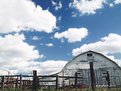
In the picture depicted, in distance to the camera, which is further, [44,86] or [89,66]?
[89,66]

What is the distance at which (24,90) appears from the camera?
65.5 ft

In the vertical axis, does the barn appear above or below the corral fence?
above

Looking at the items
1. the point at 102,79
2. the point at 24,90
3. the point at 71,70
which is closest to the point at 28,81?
the point at 24,90

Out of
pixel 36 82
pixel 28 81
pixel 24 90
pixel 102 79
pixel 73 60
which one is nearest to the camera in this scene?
pixel 36 82

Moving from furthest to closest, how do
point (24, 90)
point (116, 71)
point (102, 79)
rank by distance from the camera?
point (116, 71), point (102, 79), point (24, 90)

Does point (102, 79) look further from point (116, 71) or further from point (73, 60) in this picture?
point (73, 60)

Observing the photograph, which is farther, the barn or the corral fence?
the barn

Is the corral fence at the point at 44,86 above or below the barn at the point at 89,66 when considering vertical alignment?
below

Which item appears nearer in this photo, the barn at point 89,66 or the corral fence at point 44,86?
the corral fence at point 44,86

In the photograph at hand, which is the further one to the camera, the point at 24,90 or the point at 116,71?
the point at 116,71

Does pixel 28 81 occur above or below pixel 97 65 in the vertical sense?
below

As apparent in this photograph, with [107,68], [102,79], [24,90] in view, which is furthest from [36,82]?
[107,68]

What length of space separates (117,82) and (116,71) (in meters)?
2.76

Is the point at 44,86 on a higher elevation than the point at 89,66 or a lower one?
lower
